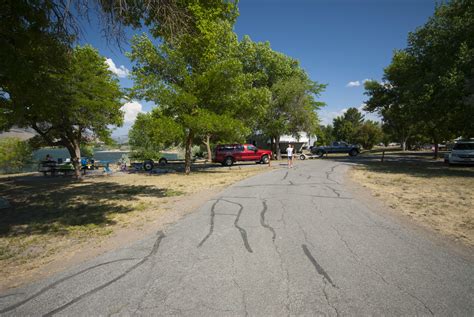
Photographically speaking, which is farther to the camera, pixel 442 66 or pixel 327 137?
pixel 327 137

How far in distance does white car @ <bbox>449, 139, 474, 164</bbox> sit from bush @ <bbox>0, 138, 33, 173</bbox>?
43.6 m

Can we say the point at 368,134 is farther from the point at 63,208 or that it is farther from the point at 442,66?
the point at 63,208

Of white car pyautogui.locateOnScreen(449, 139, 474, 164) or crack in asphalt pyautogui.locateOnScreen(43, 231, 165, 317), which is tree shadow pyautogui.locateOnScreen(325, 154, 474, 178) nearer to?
white car pyautogui.locateOnScreen(449, 139, 474, 164)

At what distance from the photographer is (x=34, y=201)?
32.1 feet

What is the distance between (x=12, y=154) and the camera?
3039 centimetres

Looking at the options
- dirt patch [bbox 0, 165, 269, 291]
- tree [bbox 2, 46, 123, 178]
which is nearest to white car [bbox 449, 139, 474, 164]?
dirt patch [bbox 0, 165, 269, 291]

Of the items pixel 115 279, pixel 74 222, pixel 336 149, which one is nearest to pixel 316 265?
pixel 115 279

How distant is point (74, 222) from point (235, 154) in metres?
19.2

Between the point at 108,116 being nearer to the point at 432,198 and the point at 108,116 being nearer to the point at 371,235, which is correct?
the point at 371,235

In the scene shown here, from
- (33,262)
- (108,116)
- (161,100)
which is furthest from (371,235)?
(108,116)

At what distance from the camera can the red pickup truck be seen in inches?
990

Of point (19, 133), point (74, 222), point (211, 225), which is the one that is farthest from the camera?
point (19, 133)

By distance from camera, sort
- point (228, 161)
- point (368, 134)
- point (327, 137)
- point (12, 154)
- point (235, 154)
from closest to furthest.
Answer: point (228, 161)
point (235, 154)
point (12, 154)
point (368, 134)
point (327, 137)

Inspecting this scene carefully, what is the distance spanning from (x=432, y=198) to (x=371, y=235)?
5326 millimetres
